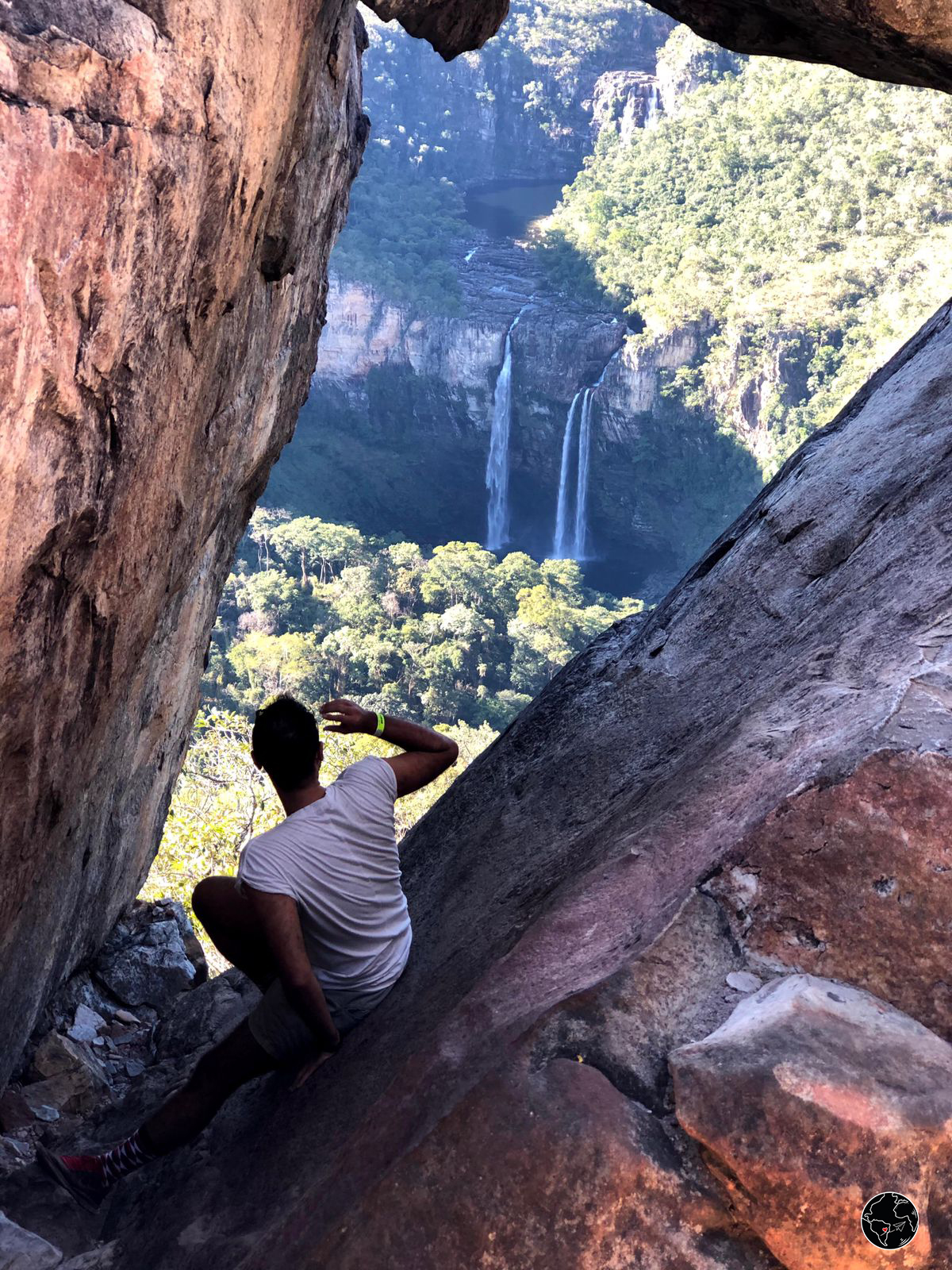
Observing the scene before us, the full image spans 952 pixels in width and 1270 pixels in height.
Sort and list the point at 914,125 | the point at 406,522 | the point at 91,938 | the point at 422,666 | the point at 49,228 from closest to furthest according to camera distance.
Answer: the point at 49,228, the point at 91,938, the point at 422,666, the point at 914,125, the point at 406,522

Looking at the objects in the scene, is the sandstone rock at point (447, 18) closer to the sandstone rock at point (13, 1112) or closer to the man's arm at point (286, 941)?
the man's arm at point (286, 941)

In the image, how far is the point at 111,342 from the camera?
254cm

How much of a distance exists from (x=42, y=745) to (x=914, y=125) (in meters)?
47.5

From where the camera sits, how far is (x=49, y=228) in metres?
2.17

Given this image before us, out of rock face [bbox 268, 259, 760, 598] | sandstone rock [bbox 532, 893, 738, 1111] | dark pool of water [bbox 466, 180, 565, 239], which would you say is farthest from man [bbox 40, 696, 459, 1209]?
dark pool of water [bbox 466, 180, 565, 239]

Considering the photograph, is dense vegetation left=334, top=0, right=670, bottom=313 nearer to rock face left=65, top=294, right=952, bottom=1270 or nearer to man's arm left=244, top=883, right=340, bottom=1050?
rock face left=65, top=294, right=952, bottom=1270

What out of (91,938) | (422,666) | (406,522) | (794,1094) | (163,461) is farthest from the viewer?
(406,522)

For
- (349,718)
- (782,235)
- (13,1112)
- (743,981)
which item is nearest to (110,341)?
(349,718)

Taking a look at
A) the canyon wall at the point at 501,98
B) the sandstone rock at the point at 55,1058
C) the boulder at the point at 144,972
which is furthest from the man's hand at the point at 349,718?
the canyon wall at the point at 501,98

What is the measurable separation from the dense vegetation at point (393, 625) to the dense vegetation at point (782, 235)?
11029 millimetres

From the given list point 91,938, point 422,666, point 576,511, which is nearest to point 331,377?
point 576,511

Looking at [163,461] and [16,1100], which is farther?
[16,1100]

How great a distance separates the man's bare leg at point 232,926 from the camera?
287cm

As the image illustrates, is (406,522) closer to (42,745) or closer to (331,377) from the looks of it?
(331,377)
